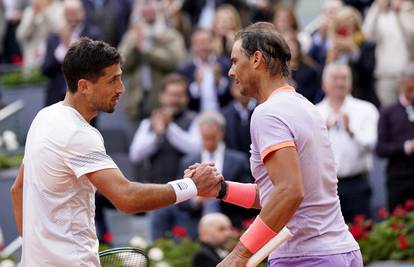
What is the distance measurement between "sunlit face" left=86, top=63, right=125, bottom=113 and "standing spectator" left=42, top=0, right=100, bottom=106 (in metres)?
8.03

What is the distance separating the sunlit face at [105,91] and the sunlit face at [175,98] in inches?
272

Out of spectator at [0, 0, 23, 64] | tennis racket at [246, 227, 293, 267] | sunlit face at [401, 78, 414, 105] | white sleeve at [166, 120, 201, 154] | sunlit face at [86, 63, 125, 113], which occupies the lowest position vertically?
spectator at [0, 0, 23, 64]

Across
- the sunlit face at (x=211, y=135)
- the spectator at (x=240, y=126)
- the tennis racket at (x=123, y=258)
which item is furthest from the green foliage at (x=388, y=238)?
the tennis racket at (x=123, y=258)

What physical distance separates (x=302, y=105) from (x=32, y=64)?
431 inches

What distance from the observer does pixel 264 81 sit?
5.78m

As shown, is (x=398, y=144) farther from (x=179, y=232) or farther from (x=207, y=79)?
(x=207, y=79)

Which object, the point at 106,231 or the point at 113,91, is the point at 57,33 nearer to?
the point at 106,231

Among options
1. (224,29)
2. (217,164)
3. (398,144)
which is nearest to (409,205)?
(398,144)

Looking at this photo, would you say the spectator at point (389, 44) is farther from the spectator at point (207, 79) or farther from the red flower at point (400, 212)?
the red flower at point (400, 212)

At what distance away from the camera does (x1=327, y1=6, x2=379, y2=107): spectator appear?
13305 millimetres

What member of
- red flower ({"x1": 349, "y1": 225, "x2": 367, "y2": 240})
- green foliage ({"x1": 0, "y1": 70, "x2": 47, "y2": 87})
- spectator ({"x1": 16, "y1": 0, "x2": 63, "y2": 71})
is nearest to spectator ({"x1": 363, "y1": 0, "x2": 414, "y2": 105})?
red flower ({"x1": 349, "y1": 225, "x2": 367, "y2": 240})

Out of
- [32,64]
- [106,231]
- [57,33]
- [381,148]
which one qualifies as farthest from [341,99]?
[32,64]

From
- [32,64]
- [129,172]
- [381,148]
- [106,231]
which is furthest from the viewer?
[32,64]

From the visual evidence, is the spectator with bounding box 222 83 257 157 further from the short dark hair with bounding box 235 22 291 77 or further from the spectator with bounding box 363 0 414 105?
the short dark hair with bounding box 235 22 291 77
